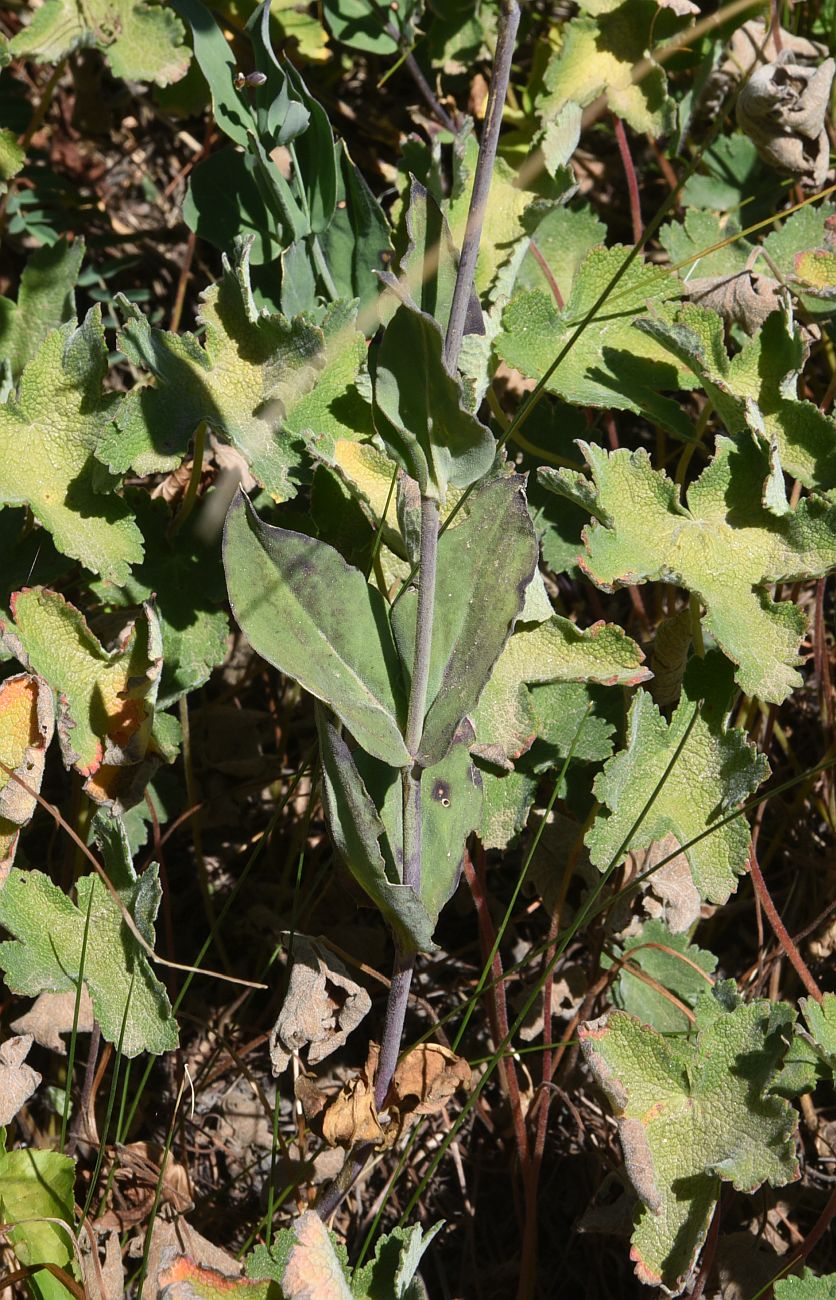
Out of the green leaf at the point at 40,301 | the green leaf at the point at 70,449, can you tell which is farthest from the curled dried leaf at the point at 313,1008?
the green leaf at the point at 40,301

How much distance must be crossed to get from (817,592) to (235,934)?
1146 mm

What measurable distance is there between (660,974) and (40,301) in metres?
1.47

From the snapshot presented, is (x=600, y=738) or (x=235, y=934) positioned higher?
(x=600, y=738)

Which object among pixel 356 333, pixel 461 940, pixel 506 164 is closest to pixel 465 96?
pixel 506 164

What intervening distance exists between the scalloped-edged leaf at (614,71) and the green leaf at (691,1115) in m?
1.54

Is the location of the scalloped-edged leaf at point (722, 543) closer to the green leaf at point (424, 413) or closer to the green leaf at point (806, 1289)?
the green leaf at point (424, 413)

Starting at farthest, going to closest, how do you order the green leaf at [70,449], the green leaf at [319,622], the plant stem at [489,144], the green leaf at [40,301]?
the green leaf at [40,301], the green leaf at [70,449], the green leaf at [319,622], the plant stem at [489,144]

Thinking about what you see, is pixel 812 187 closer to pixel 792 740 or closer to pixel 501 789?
pixel 792 740

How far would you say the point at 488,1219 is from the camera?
1835 millimetres

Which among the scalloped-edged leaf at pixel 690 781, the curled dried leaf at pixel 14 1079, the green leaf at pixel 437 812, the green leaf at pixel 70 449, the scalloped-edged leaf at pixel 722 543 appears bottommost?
the curled dried leaf at pixel 14 1079

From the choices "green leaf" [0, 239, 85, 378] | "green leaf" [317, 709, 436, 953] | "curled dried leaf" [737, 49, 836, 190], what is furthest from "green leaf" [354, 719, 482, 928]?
"curled dried leaf" [737, 49, 836, 190]

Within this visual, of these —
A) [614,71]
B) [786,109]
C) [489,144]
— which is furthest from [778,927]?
[614,71]

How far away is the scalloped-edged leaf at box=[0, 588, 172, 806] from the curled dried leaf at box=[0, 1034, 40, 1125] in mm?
343

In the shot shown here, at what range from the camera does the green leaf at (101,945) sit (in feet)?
4.93
